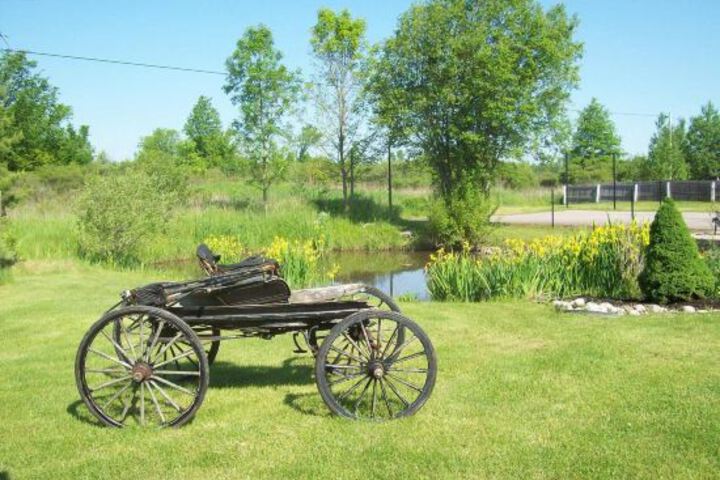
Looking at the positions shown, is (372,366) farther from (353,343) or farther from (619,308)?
(619,308)

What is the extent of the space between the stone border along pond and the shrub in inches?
403

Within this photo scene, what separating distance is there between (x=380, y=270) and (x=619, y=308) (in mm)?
9343

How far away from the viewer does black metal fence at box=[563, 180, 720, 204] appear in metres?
35.4

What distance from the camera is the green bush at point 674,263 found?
8.44 m

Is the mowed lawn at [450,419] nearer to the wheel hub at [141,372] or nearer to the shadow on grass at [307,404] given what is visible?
the shadow on grass at [307,404]

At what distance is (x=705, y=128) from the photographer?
4706cm

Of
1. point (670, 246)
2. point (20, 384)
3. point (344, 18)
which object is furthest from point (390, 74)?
point (20, 384)

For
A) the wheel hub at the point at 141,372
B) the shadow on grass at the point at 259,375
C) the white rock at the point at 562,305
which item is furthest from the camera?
the white rock at the point at 562,305

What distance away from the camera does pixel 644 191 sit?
128 feet

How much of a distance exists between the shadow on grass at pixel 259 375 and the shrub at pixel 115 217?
32.8ft

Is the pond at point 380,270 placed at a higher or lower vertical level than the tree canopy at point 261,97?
lower


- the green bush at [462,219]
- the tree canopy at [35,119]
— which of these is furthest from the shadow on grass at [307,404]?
the tree canopy at [35,119]

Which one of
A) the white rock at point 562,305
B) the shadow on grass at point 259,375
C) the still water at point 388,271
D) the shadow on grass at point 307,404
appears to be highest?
the shadow on grass at point 307,404

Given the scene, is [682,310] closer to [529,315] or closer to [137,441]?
[529,315]
